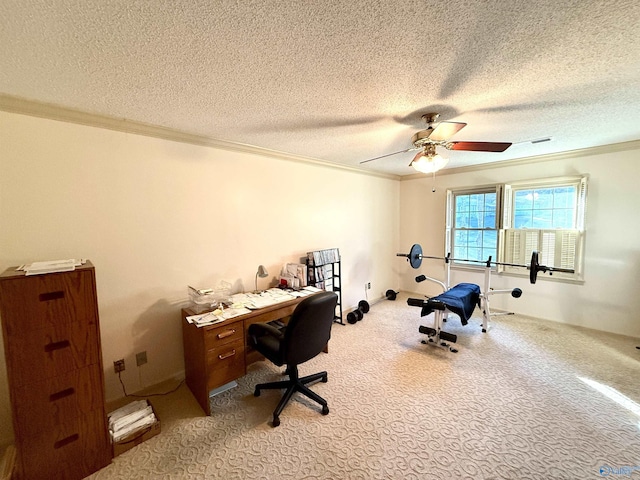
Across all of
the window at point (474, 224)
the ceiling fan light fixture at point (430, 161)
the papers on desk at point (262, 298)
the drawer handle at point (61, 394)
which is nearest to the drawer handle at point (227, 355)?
the papers on desk at point (262, 298)

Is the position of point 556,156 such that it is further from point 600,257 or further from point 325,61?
point 325,61

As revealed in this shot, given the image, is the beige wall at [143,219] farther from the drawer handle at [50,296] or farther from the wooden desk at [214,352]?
the drawer handle at [50,296]

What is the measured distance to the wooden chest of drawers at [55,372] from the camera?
134 centimetres

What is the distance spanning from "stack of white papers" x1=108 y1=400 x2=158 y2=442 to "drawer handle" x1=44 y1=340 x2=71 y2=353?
0.73 metres

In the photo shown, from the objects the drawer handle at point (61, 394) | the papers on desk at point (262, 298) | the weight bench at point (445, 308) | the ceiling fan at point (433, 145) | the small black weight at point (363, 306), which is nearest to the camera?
the drawer handle at point (61, 394)

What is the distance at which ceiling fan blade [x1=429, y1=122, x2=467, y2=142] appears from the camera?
176 cm

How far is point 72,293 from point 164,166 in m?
1.27

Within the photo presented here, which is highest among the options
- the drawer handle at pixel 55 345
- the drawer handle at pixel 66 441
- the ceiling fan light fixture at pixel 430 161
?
the ceiling fan light fixture at pixel 430 161

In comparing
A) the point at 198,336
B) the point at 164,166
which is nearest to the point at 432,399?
the point at 198,336

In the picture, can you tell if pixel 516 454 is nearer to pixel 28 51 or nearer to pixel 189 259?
pixel 189 259

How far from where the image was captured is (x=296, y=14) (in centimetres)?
104

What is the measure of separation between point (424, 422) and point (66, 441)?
2373mm

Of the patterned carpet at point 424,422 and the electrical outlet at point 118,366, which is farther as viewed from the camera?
the electrical outlet at point 118,366

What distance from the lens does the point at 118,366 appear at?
2096mm
